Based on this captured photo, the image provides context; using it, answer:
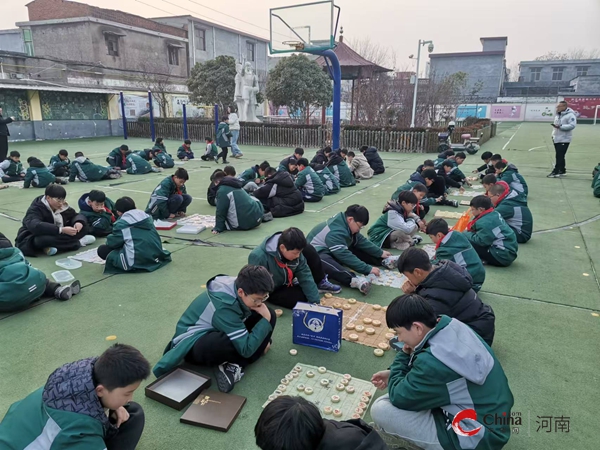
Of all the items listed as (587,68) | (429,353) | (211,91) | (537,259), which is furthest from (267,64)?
(429,353)

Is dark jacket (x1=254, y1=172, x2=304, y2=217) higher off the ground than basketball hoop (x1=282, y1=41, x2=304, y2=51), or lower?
lower

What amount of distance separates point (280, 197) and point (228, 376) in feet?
18.3

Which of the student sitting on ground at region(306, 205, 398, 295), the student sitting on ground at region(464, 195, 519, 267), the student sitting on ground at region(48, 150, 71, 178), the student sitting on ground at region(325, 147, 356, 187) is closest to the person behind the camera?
the student sitting on ground at region(306, 205, 398, 295)

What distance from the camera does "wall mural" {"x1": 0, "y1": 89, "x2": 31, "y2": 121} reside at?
2188 cm

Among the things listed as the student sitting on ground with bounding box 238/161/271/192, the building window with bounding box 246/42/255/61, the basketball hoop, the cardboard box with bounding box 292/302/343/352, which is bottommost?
the cardboard box with bounding box 292/302/343/352

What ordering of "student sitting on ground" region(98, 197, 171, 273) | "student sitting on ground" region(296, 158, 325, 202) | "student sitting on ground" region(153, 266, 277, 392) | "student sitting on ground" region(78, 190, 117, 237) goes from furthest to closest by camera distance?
"student sitting on ground" region(296, 158, 325, 202), "student sitting on ground" region(78, 190, 117, 237), "student sitting on ground" region(98, 197, 171, 273), "student sitting on ground" region(153, 266, 277, 392)

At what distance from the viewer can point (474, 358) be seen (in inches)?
85.3

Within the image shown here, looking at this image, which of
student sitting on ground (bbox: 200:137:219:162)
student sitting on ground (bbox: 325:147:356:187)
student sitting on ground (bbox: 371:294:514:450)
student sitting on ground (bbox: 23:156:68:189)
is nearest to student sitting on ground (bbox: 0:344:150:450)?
student sitting on ground (bbox: 371:294:514:450)

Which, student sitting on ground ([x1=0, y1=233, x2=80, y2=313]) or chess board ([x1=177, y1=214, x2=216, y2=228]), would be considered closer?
student sitting on ground ([x1=0, y1=233, x2=80, y2=313])

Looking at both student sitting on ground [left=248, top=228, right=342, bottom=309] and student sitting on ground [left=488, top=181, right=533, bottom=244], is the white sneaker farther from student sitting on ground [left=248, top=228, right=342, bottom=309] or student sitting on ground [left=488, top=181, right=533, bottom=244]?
student sitting on ground [left=488, top=181, right=533, bottom=244]

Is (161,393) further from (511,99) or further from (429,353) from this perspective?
(511,99)

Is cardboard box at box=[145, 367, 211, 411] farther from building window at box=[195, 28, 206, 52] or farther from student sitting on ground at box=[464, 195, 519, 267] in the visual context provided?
building window at box=[195, 28, 206, 52]

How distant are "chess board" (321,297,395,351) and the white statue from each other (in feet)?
68.8

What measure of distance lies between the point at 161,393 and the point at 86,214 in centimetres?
462
